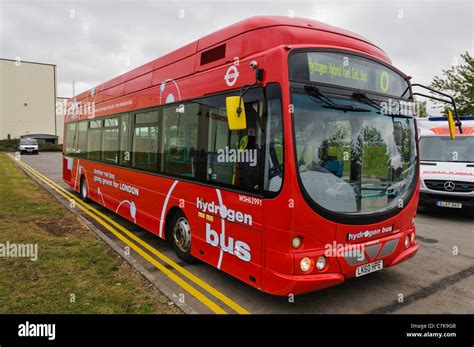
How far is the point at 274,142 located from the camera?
12.2ft

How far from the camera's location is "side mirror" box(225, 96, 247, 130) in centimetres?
386

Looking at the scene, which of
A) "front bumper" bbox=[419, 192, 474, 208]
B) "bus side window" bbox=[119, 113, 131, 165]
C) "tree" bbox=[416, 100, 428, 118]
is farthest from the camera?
"front bumper" bbox=[419, 192, 474, 208]

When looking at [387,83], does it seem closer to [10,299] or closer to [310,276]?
[310,276]

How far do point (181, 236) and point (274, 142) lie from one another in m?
2.57

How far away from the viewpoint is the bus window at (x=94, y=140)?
9.17 m

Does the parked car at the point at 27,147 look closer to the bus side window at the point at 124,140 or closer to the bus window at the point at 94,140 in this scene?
the bus window at the point at 94,140

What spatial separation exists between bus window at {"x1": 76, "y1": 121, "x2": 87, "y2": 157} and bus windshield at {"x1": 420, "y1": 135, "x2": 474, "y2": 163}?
9623 millimetres

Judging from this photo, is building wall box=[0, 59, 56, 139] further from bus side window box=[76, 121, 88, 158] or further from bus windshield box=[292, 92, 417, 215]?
bus windshield box=[292, 92, 417, 215]

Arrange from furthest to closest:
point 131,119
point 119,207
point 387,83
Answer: point 119,207
point 131,119
point 387,83

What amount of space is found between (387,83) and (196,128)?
260 centimetres

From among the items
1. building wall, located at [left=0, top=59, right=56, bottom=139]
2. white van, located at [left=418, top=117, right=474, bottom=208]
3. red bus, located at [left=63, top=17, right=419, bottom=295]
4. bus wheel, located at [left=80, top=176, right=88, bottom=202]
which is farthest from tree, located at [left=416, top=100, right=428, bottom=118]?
building wall, located at [left=0, top=59, right=56, bottom=139]

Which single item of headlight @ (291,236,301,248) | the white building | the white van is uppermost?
the white building
